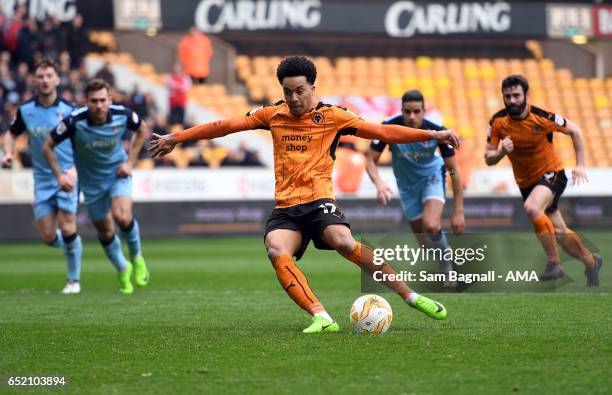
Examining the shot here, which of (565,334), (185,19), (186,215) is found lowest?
(186,215)

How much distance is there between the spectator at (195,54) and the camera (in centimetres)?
2906

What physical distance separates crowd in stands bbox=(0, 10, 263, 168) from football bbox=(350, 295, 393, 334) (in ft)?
→ 58.0

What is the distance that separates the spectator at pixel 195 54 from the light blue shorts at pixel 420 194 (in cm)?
1774

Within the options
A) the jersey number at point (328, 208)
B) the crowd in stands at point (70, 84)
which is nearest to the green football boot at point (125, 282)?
the jersey number at point (328, 208)

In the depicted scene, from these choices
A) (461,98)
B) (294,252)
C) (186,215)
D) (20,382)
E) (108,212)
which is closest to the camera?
(20,382)

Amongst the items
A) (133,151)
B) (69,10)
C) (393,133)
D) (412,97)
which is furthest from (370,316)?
(69,10)

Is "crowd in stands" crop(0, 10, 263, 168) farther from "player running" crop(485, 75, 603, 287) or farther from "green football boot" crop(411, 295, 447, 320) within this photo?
"green football boot" crop(411, 295, 447, 320)

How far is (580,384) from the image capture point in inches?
213

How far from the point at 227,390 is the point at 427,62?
95.0 ft

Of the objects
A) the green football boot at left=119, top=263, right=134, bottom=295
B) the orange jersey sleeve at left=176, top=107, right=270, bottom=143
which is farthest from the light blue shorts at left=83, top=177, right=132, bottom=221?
the orange jersey sleeve at left=176, top=107, right=270, bottom=143

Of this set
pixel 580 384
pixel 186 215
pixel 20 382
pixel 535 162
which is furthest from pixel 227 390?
pixel 186 215

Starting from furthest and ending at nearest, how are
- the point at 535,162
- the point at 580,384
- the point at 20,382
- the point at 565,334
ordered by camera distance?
the point at 535,162 < the point at 565,334 < the point at 20,382 < the point at 580,384

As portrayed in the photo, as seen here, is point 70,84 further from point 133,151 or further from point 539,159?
Answer: point 539,159

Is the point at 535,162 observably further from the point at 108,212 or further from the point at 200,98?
the point at 200,98
